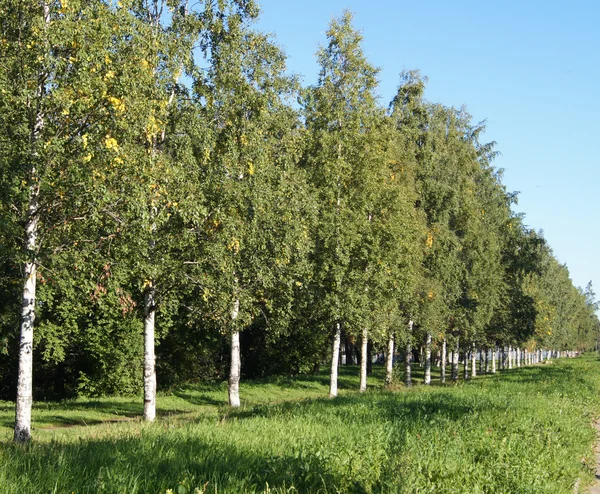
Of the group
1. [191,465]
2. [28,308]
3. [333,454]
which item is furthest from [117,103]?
[333,454]

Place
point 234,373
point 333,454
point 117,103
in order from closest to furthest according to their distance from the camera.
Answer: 1. point 333,454
2. point 117,103
3. point 234,373

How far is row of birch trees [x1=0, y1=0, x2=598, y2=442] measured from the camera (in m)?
14.1

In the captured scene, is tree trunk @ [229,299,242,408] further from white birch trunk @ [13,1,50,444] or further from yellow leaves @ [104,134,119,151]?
yellow leaves @ [104,134,119,151]

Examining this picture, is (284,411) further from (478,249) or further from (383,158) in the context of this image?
(478,249)

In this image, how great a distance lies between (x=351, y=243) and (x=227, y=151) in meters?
8.21

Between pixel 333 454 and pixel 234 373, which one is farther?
pixel 234 373

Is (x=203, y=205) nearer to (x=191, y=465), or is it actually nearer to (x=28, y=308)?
(x=28, y=308)

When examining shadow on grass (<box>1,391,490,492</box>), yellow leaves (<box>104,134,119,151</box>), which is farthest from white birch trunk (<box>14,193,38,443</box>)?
shadow on grass (<box>1,391,490,492</box>)

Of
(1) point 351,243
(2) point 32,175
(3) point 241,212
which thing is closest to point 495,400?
(3) point 241,212

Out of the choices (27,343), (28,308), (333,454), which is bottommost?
(333,454)

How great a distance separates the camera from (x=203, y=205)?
19125 millimetres

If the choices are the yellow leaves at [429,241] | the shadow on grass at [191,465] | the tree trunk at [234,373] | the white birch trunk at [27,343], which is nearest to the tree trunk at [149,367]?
the tree trunk at [234,373]

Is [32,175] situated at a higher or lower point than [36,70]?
lower

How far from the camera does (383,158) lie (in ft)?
99.1
